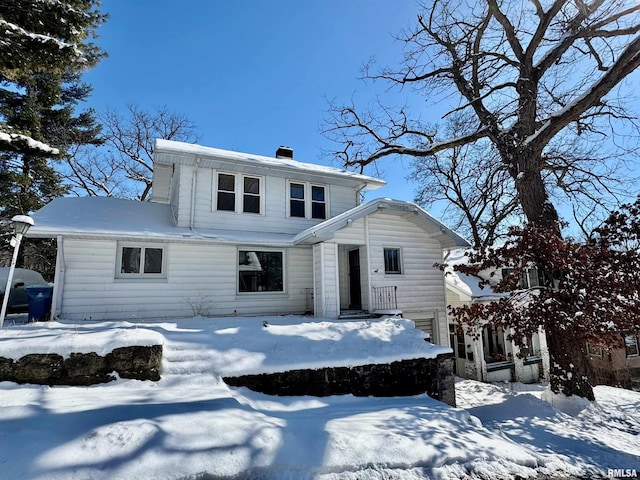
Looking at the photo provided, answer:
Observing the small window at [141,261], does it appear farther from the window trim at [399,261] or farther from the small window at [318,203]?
the window trim at [399,261]

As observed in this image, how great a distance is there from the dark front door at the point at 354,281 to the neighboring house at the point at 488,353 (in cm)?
453

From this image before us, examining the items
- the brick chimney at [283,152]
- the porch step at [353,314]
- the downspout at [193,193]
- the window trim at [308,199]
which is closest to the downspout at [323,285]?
the porch step at [353,314]

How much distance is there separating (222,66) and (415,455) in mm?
13772

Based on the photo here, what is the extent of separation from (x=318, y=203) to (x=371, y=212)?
98.8 inches

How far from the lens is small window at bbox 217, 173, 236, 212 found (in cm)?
1119

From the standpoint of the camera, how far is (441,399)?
23.5 feet

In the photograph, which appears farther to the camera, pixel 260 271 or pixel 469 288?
pixel 469 288

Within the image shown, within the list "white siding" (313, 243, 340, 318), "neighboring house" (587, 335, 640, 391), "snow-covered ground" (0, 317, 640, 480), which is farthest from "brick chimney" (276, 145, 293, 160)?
"neighboring house" (587, 335, 640, 391)

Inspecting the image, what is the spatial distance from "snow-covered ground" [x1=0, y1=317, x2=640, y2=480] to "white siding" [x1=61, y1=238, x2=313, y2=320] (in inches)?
70.0

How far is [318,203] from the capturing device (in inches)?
499

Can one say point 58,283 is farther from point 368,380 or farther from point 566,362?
point 566,362

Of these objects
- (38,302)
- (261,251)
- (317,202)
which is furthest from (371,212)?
(38,302)

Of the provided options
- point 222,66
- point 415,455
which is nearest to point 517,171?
point 415,455

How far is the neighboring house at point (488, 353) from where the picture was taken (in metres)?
14.0
